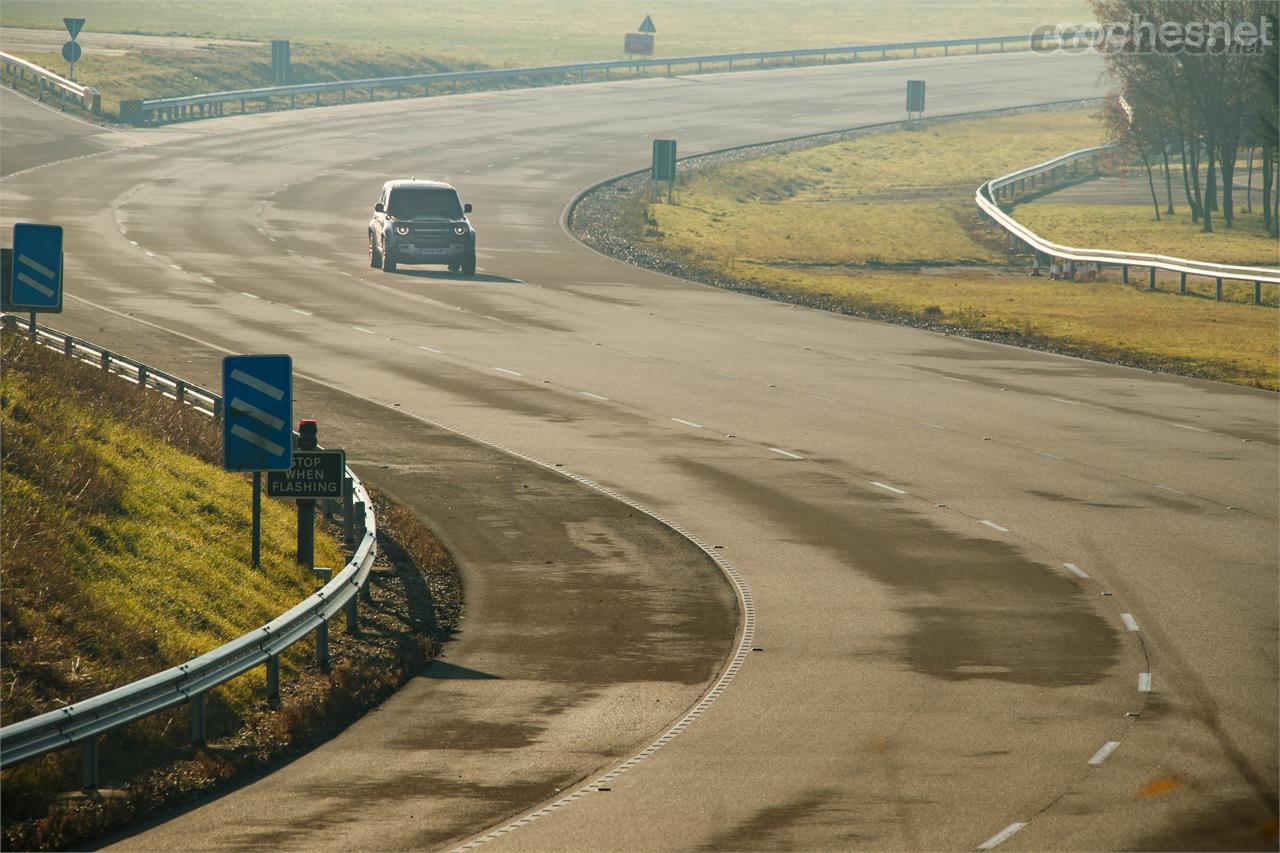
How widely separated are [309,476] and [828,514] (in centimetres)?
748

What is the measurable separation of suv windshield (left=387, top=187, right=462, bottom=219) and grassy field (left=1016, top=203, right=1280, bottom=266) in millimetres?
25293

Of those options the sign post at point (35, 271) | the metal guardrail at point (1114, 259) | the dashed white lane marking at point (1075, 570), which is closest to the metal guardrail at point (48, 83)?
the metal guardrail at point (1114, 259)

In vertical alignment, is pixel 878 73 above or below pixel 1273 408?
above

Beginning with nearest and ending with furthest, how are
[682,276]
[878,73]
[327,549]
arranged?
[327,549]
[682,276]
[878,73]

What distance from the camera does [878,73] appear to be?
110 m

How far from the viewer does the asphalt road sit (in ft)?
36.1

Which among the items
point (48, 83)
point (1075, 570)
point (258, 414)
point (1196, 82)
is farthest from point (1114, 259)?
point (48, 83)

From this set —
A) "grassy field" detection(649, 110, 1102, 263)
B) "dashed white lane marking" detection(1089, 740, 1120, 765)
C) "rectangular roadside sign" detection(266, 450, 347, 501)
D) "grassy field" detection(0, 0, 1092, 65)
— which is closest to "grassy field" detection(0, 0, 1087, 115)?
"grassy field" detection(0, 0, 1092, 65)

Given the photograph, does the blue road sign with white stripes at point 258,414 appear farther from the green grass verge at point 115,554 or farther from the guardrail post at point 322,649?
the guardrail post at point 322,649

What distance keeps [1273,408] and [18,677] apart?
23.4 metres

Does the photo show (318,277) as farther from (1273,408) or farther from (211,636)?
(211,636)

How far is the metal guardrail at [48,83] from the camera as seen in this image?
73.9 meters

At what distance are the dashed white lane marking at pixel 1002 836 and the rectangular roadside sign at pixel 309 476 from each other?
759 cm

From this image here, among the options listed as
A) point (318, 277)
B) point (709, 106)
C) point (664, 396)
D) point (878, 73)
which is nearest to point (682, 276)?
point (318, 277)
